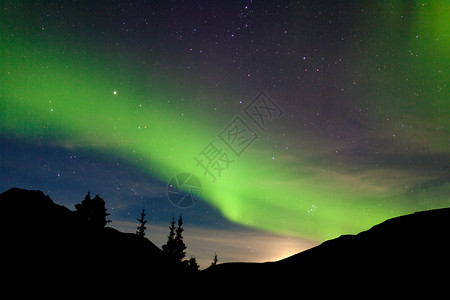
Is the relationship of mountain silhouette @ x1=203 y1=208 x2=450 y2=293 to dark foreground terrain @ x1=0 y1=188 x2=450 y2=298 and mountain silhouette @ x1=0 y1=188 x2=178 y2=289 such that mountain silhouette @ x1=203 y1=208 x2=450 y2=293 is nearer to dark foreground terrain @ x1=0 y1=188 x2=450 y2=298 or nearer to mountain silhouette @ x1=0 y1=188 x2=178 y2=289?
dark foreground terrain @ x1=0 y1=188 x2=450 y2=298

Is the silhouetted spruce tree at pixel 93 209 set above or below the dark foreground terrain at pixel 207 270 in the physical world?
above

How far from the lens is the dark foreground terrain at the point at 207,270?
761 centimetres

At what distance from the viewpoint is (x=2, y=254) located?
10.0m

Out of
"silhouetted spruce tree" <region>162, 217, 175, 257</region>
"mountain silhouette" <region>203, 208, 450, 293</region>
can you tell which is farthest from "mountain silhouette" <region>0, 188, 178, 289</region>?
"silhouetted spruce tree" <region>162, 217, 175, 257</region>

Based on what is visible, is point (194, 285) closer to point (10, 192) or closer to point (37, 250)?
point (37, 250)

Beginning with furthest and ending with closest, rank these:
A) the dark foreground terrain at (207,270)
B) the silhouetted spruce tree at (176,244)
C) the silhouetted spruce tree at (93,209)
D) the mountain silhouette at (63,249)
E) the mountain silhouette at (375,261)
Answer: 1. the silhouetted spruce tree at (176,244)
2. the silhouetted spruce tree at (93,209)
3. the mountain silhouette at (63,249)
4. the dark foreground terrain at (207,270)
5. the mountain silhouette at (375,261)

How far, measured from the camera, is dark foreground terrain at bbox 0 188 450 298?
7.61 metres

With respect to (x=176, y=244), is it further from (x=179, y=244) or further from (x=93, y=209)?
(x=93, y=209)

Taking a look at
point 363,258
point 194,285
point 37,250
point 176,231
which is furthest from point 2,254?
point 176,231

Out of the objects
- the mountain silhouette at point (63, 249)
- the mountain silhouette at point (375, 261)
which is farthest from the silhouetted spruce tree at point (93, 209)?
the mountain silhouette at point (375, 261)

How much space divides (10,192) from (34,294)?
7.17 m

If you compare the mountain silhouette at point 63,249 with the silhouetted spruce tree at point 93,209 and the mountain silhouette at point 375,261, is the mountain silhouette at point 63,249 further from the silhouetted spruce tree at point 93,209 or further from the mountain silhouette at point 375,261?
the silhouetted spruce tree at point 93,209

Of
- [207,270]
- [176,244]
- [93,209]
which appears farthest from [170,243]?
[207,270]

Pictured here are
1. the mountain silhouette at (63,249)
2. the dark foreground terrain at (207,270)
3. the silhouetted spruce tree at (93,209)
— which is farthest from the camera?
the silhouetted spruce tree at (93,209)
